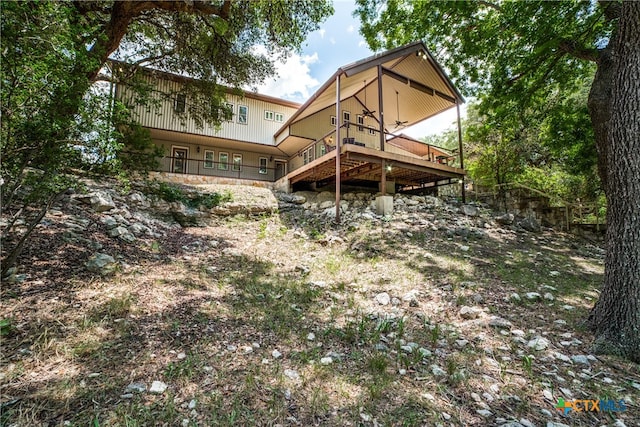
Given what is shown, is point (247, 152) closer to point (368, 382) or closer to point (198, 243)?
point (198, 243)

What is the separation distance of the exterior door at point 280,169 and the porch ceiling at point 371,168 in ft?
14.7

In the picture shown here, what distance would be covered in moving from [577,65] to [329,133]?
24.3 ft

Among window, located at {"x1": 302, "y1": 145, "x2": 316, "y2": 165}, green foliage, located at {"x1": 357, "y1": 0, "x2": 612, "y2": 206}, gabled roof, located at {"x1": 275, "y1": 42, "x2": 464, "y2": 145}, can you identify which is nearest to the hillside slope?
green foliage, located at {"x1": 357, "y1": 0, "x2": 612, "y2": 206}

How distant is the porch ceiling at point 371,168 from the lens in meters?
8.86

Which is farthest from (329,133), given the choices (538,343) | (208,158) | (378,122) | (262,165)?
(538,343)

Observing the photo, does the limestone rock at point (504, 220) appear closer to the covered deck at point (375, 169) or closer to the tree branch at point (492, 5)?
the covered deck at point (375, 169)

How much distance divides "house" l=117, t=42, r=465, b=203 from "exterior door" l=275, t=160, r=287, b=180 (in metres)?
0.07

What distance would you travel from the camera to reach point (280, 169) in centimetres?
1733

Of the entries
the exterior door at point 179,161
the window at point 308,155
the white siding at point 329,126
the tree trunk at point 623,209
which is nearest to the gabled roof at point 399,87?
the white siding at point 329,126

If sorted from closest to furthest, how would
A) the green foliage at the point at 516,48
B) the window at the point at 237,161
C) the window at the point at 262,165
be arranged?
the green foliage at the point at 516,48 → the window at the point at 237,161 → the window at the point at 262,165

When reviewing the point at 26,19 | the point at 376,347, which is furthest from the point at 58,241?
the point at 376,347

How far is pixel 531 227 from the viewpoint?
355 inches

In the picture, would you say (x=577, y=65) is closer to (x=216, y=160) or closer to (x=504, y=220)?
(x=504, y=220)

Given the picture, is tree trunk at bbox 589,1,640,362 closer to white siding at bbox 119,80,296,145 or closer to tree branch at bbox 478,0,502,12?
tree branch at bbox 478,0,502,12
